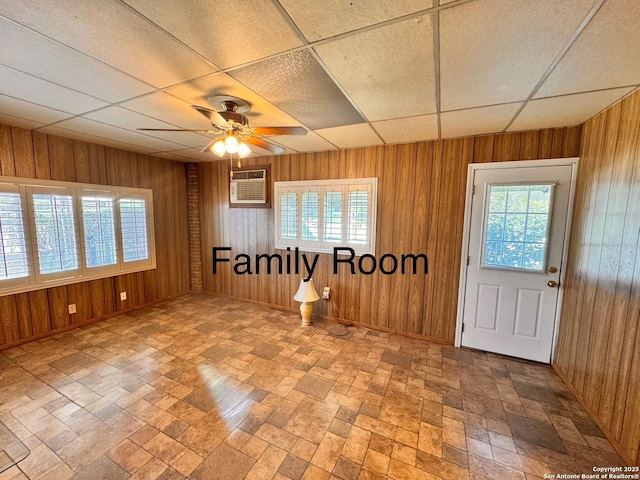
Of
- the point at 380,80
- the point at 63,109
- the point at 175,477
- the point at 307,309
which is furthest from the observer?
the point at 307,309

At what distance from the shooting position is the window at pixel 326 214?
3.45 metres

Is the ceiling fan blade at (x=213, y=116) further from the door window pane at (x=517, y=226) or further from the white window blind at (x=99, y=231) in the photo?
the door window pane at (x=517, y=226)

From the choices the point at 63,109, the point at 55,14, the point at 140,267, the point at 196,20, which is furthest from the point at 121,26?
the point at 140,267

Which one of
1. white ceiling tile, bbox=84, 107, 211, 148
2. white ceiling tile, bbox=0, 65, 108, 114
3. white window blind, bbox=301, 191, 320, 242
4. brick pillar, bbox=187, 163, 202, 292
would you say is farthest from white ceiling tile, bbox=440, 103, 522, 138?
brick pillar, bbox=187, 163, 202, 292

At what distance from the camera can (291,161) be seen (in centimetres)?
390

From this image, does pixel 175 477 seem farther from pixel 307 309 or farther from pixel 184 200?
pixel 184 200

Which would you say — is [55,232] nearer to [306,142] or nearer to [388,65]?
[306,142]

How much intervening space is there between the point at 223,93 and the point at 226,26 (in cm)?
75

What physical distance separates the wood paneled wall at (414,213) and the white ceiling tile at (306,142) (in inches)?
7.7

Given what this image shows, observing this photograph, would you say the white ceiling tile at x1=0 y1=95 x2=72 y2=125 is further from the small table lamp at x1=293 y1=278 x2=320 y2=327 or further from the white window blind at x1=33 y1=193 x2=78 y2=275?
the small table lamp at x1=293 y1=278 x2=320 y2=327

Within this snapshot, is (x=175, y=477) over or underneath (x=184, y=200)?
underneath

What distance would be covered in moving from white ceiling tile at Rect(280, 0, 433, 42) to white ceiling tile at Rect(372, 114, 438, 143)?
1303mm

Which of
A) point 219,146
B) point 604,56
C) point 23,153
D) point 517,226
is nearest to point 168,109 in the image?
point 219,146

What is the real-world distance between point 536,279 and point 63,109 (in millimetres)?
A: 4916
